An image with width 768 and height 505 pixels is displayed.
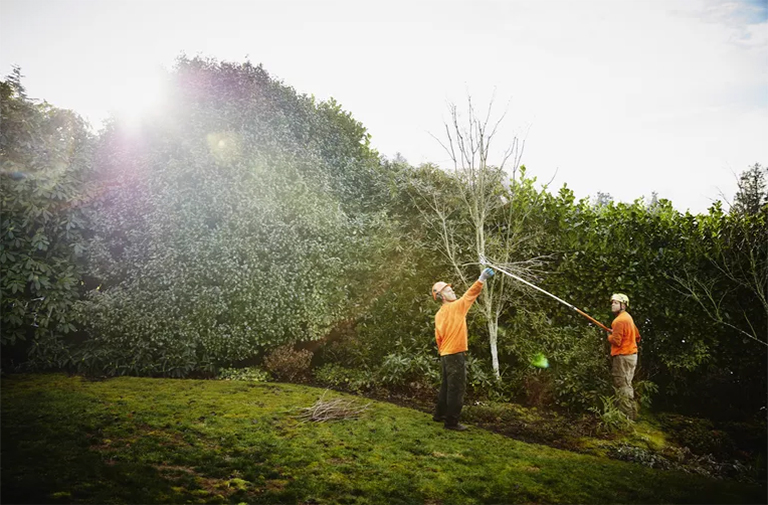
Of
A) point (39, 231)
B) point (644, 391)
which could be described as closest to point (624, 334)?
point (644, 391)

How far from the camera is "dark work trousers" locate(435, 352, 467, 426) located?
21.5ft

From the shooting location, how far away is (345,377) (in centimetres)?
960

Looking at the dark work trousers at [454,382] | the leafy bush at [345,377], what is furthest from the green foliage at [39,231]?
the dark work trousers at [454,382]

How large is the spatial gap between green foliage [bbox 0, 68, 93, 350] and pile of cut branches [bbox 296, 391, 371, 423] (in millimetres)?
5172

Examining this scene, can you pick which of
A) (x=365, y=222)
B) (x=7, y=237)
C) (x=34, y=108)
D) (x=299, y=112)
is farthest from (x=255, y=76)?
(x=7, y=237)

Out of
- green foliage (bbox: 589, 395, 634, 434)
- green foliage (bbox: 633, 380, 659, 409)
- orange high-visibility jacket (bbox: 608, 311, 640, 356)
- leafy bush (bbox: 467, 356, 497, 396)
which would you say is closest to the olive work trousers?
orange high-visibility jacket (bbox: 608, 311, 640, 356)

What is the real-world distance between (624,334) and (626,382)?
852 millimetres

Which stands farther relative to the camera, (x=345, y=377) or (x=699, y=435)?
(x=345, y=377)

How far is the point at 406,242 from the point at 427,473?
6.21m

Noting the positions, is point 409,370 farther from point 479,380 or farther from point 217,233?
point 217,233

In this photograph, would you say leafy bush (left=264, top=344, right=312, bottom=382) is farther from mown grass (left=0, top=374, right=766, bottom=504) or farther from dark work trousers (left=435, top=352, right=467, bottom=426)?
dark work trousers (left=435, top=352, right=467, bottom=426)

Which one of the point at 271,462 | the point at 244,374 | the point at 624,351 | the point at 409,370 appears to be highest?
the point at 624,351

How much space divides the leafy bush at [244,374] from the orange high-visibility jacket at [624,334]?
6883mm

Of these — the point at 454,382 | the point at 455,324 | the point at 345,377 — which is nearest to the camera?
the point at 455,324
